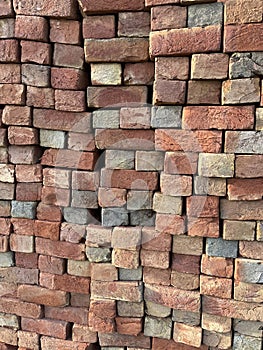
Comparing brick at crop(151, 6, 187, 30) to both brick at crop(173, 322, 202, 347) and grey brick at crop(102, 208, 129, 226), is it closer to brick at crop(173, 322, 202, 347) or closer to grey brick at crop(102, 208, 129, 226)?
grey brick at crop(102, 208, 129, 226)

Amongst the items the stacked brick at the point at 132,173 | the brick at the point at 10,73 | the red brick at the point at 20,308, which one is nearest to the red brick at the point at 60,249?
the stacked brick at the point at 132,173

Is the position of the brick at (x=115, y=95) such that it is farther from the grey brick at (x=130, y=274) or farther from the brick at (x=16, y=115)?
the grey brick at (x=130, y=274)

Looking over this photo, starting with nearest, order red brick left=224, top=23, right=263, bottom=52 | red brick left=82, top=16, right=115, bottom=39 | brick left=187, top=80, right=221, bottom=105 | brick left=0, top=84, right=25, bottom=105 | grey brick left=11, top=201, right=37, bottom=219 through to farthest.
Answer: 1. red brick left=224, top=23, right=263, bottom=52
2. brick left=187, top=80, right=221, bottom=105
3. red brick left=82, top=16, right=115, bottom=39
4. brick left=0, top=84, right=25, bottom=105
5. grey brick left=11, top=201, right=37, bottom=219

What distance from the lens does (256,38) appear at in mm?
1518

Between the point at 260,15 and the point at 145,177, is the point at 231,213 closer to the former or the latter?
the point at 145,177

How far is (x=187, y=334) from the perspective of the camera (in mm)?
1814

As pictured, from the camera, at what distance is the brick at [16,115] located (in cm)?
184

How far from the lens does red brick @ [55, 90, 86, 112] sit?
5.91ft

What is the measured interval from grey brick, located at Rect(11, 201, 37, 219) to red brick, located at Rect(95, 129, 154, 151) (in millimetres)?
493

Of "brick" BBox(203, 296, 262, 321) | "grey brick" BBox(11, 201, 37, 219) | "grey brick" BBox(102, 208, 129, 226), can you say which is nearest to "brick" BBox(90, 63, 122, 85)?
"grey brick" BBox(102, 208, 129, 226)

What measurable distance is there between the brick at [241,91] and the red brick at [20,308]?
1.41 m

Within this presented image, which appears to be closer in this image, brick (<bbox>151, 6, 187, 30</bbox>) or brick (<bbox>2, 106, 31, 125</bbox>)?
brick (<bbox>151, 6, 187, 30</bbox>)

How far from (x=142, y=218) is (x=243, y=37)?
0.93 meters

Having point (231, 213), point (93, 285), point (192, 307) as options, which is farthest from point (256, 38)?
point (93, 285)
